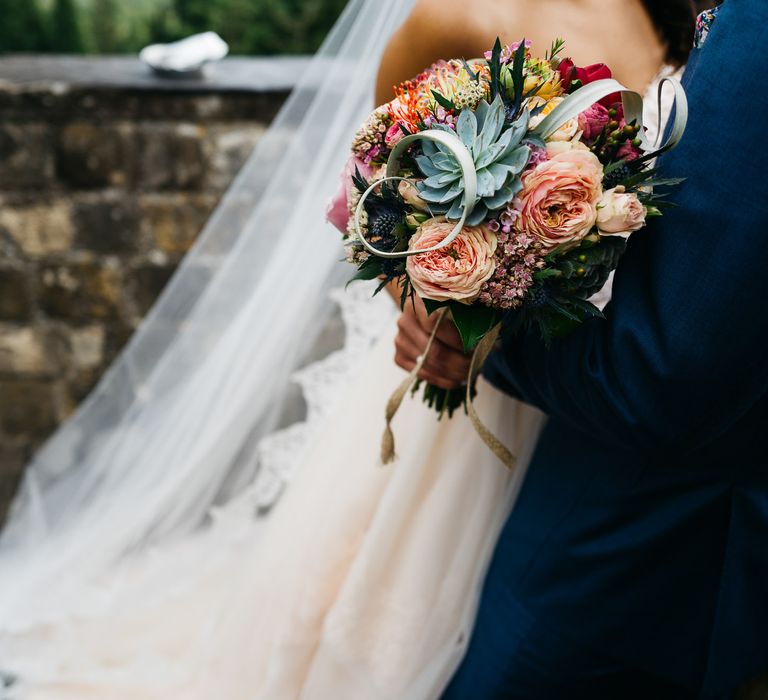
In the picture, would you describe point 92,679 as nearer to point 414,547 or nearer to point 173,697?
point 173,697

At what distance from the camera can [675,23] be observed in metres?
1.24

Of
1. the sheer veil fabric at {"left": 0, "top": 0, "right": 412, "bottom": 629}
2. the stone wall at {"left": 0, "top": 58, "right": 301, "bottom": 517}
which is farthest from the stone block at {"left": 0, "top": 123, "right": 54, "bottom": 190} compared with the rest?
the sheer veil fabric at {"left": 0, "top": 0, "right": 412, "bottom": 629}

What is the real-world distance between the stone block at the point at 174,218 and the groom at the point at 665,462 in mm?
1514

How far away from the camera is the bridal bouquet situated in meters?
0.80

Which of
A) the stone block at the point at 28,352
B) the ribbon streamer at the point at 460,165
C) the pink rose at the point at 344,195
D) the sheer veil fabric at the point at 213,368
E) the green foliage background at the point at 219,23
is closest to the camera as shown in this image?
the ribbon streamer at the point at 460,165

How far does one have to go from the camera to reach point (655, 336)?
907mm

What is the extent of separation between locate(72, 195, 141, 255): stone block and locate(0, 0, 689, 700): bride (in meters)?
0.58

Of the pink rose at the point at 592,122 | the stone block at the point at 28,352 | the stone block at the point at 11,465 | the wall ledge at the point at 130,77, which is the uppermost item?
the pink rose at the point at 592,122

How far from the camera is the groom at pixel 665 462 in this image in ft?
2.72

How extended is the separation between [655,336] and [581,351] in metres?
0.10

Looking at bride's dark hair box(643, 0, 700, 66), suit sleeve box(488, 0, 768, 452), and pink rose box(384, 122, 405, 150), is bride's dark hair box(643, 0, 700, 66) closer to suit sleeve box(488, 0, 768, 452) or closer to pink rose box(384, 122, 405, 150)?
suit sleeve box(488, 0, 768, 452)

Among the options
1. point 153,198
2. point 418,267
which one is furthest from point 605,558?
point 153,198

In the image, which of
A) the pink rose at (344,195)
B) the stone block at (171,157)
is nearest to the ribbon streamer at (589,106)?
the pink rose at (344,195)

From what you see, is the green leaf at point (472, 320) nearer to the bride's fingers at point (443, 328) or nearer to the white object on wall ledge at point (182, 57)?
the bride's fingers at point (443, 328)
